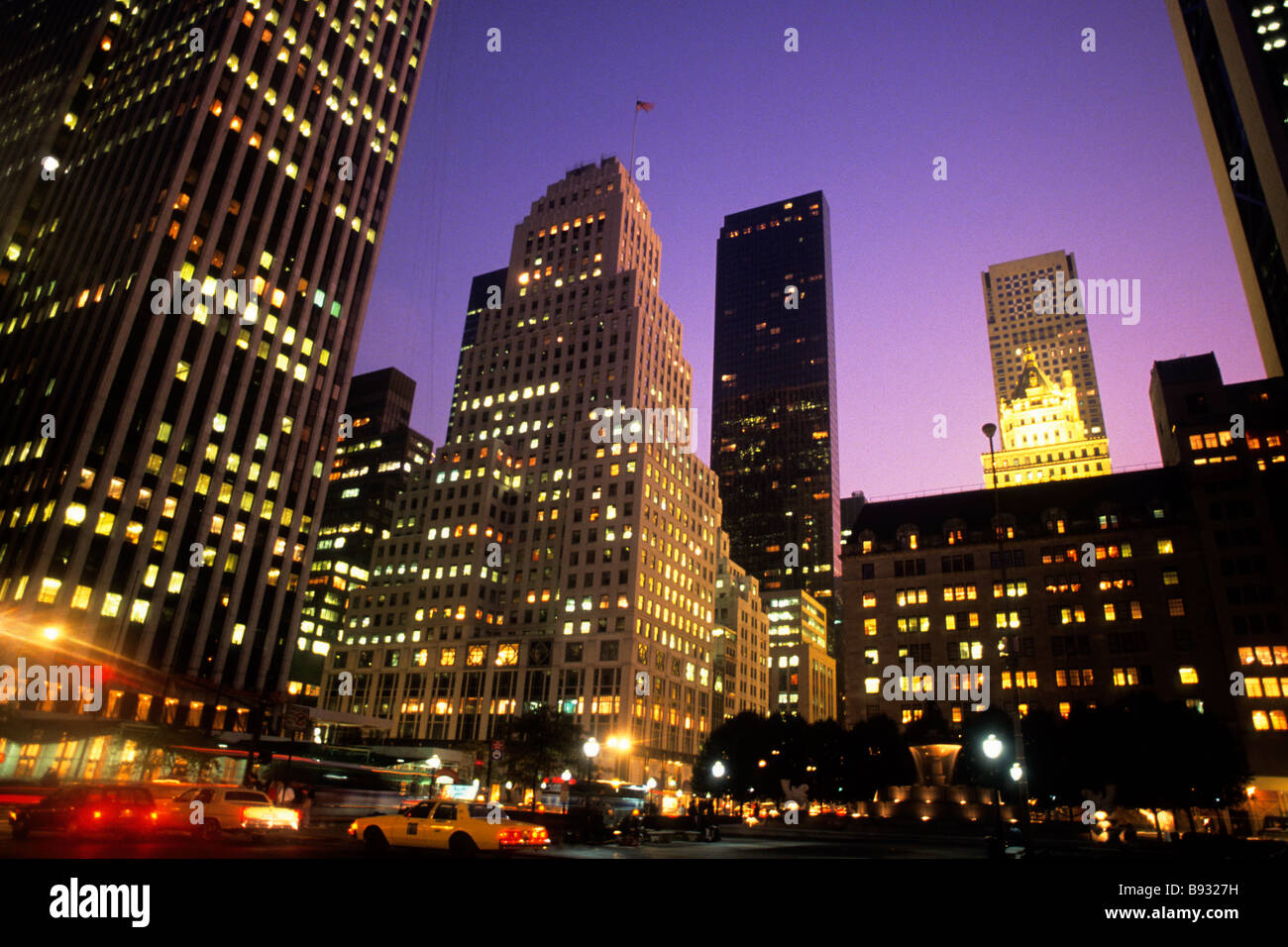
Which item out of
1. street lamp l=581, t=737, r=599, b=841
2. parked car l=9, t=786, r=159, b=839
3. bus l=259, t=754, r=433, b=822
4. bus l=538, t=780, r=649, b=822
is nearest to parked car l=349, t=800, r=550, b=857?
parked car l=9, t=786, r=159, b=839

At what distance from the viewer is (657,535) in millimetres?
129625

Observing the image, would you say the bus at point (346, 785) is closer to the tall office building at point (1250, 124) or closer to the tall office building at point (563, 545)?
the tall office building at point (563, 545)

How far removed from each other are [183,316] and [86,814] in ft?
281

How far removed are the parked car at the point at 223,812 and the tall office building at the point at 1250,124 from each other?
140 meters

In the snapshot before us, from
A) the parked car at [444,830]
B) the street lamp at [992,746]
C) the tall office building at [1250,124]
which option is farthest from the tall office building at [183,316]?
the tall office building at [1250,124]

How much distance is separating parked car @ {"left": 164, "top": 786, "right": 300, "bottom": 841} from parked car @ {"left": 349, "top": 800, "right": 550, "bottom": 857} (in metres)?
4.81

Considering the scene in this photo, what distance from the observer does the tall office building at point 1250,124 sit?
365ft

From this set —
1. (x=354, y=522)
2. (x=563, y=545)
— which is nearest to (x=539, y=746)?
(x=563, y=545)

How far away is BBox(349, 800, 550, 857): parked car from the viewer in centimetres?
2170

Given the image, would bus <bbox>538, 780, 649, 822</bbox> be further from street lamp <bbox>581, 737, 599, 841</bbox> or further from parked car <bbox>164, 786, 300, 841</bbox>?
parked car <bbox>164, 786, 300, 841</bbox>

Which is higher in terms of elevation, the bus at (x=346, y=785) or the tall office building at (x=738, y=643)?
the tall office building at (x=738, y=643)
